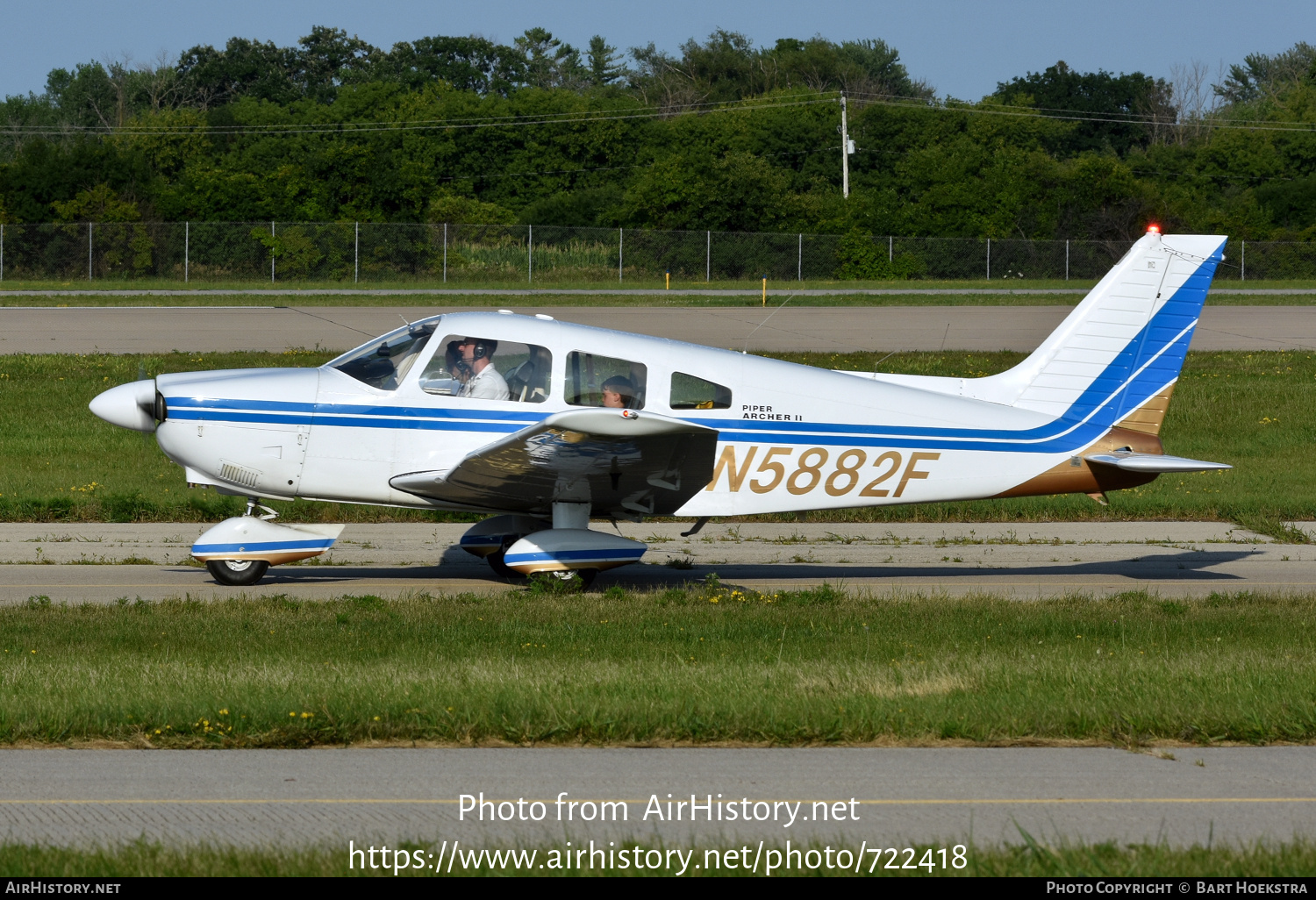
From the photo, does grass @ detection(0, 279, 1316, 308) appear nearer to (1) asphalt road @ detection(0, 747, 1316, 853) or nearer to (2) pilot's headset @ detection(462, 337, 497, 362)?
(2) pilot's headset @ detection(462, 337, 497, 362)

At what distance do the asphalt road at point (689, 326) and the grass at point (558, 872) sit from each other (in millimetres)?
23019

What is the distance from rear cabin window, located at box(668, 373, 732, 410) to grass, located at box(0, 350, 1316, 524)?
350 cm

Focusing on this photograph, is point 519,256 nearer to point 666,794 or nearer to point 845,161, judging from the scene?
point 845,161

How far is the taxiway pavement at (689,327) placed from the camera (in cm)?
2864

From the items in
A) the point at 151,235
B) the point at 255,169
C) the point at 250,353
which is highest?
the point at 255,169

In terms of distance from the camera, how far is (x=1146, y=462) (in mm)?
11328

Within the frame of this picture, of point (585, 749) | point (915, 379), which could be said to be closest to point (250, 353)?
point (915, 379)

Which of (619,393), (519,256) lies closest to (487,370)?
(619,393)

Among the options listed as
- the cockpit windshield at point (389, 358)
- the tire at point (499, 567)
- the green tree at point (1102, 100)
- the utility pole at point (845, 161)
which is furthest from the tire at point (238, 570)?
the green tree at point (1102, 100)

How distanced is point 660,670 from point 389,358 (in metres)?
4.46

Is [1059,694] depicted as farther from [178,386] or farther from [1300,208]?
[1300,208]

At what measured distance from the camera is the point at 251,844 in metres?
4.96

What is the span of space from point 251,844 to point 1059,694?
436 centimetres

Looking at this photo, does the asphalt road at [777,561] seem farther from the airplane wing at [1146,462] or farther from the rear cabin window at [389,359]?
the rear cabin window at [389,359]
